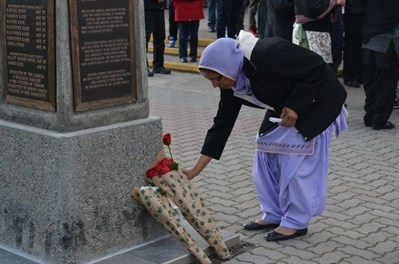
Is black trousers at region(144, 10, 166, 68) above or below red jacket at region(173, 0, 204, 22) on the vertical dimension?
below

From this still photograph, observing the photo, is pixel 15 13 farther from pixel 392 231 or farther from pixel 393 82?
pixel 393 82

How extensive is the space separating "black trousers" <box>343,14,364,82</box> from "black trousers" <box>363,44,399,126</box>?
2.39 meters

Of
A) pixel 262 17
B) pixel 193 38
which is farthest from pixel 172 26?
pixel 262 17

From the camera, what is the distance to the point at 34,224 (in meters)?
4.73

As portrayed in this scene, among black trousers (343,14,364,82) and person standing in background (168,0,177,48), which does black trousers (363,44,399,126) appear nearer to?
black trousers (343,14,364,82)

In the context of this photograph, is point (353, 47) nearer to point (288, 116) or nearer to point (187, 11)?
point (187, 11)

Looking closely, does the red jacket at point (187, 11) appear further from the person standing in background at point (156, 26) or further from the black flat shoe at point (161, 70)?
the black flat shoe at point (161, 70)

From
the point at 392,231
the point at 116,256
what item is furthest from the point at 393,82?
the point at 116,256

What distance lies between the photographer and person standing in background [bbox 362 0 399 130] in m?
8.42

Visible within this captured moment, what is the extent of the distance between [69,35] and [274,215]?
1921 mm

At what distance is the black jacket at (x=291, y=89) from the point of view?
497cm

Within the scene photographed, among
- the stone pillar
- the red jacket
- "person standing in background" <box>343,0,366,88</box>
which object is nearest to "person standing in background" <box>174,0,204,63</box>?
the red jacket

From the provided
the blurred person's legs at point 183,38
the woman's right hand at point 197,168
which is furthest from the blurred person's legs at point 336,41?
the woman's right hand at point 197,168

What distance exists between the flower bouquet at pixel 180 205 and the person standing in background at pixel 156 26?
6892mm
